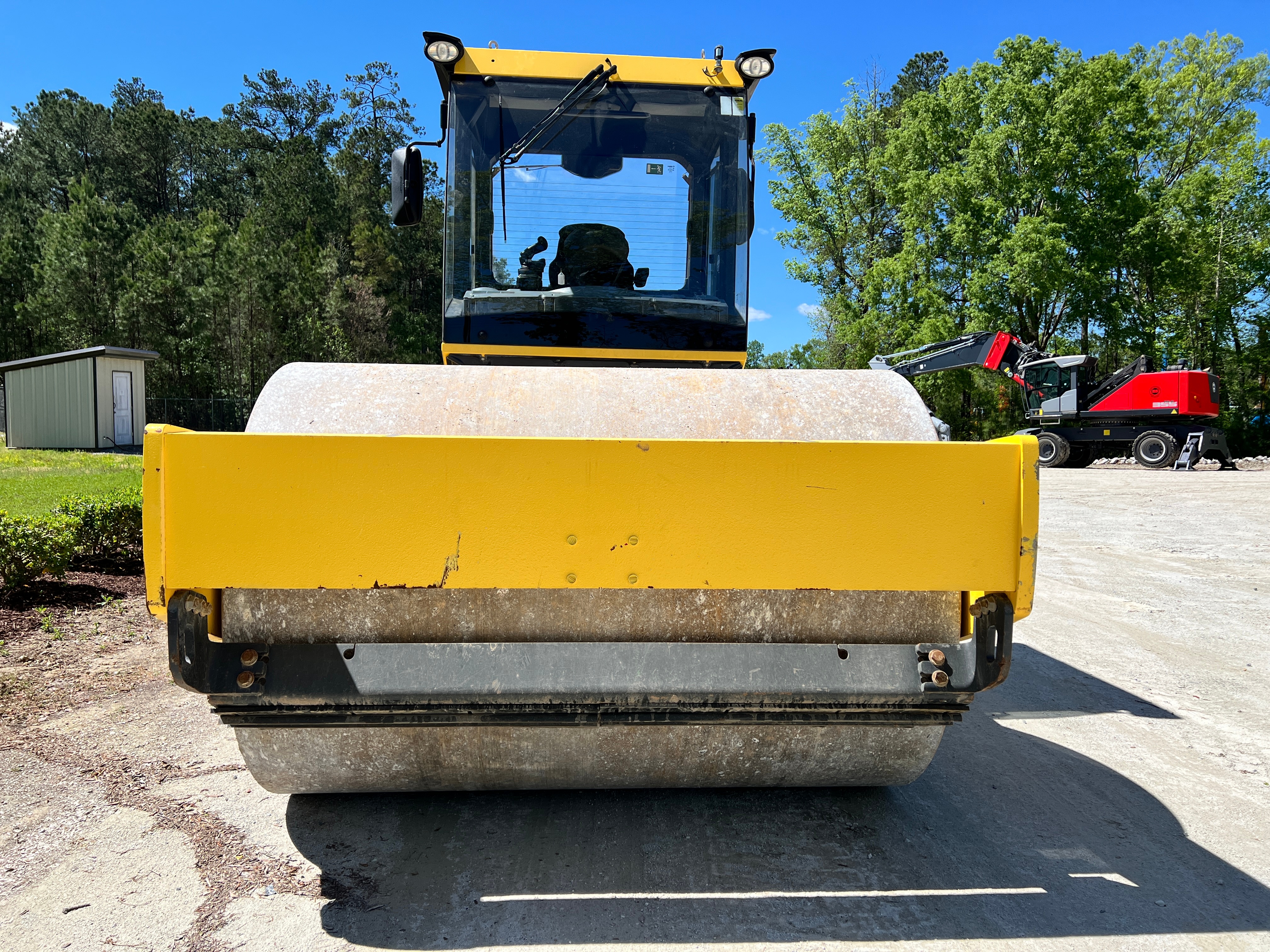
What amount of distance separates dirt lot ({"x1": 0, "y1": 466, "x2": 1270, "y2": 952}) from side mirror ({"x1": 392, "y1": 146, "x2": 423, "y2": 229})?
102 inches

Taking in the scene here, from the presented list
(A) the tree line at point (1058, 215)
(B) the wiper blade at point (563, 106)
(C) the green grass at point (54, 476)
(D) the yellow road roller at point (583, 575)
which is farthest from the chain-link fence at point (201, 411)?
(D) the yellow road roller at point (583, 575)

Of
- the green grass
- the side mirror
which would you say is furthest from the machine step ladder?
the green grass

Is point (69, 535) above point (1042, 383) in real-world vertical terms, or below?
below

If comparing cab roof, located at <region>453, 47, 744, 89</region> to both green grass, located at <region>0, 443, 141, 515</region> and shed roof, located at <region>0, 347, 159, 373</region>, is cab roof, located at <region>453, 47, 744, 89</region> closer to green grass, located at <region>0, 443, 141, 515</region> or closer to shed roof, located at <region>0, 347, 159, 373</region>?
green grass, located at <region>0, 443, 141, 515</region>

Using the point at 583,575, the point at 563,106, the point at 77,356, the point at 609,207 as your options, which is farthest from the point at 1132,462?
the point at 77,356

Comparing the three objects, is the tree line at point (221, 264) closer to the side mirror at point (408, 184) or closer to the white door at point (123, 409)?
the white door at point (123, 409)

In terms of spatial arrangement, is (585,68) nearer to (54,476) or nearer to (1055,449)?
(54,476)

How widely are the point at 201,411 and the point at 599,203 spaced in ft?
113

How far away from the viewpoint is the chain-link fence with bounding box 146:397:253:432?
3384 centimetres

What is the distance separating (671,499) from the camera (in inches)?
89.5

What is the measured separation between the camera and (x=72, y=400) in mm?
23391

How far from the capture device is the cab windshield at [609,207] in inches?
167

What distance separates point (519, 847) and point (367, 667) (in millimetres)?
894

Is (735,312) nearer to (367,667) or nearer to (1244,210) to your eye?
(367,667)
